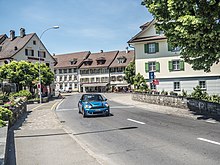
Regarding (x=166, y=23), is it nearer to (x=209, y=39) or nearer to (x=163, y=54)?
(x=209, y=39)

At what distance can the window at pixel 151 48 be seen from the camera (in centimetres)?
3625

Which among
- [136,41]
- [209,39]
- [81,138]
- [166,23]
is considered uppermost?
[136,41]

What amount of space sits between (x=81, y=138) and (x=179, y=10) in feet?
26.8

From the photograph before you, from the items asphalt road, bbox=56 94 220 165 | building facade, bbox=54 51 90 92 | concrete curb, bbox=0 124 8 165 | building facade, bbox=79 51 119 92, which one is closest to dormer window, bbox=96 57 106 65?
building facade, bbox=79 51 119 92

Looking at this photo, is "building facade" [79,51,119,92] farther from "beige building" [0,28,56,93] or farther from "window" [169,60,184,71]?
"window" [169,60,184,71]

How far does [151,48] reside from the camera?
36.7 m

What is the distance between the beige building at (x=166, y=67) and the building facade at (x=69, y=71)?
4761 cm

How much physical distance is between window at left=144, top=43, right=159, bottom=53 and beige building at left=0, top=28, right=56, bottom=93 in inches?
920

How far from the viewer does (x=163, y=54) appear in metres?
36.2

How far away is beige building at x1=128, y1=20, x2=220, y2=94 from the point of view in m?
33.7

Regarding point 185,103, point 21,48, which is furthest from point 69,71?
point 185,103

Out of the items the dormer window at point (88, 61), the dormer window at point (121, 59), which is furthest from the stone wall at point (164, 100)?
the dormer window at point (88, 61)

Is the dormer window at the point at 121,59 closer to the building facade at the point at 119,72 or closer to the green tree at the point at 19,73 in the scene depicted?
the building facade at the point at 119,72

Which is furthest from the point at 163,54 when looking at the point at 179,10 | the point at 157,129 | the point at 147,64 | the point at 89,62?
the point at 89,62
